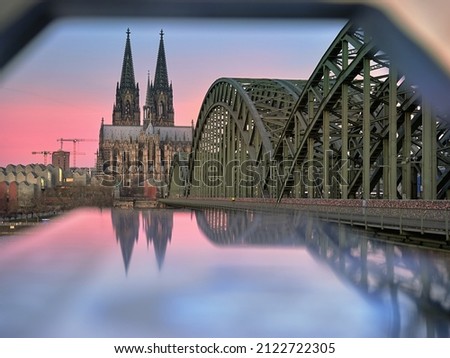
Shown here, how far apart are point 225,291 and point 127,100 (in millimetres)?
134439

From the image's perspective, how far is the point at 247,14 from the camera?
4.79 metres

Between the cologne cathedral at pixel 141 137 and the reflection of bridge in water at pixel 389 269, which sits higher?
the cologne cathedral at pixel 141 137

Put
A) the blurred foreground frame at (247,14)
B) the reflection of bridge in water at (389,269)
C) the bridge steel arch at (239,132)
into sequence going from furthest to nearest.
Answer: the bridge steel arch at (239,132)
the reflection of bridge in water at (389,269)
the blurred foreground frame at (247,14)

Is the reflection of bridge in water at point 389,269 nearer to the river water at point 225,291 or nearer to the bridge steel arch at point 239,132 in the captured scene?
the river water at point 225,291

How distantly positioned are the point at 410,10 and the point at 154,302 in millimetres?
3777

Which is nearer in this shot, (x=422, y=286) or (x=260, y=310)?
(x=260, y=310)

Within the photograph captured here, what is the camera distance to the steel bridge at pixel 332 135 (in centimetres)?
1714

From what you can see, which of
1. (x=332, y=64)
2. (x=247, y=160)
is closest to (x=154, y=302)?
(x=332, y=64)

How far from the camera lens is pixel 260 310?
552 cm

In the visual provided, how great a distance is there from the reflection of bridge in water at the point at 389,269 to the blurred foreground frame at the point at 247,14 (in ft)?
6.84

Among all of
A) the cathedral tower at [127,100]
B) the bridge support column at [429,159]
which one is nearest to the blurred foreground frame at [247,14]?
the bridge support column at [429,159]

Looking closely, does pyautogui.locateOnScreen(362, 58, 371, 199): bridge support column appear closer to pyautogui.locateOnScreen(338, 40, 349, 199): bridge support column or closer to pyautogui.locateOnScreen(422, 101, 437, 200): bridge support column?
pyautogui.locateOnScreen(338, 40, 349, 199): bridge support column
